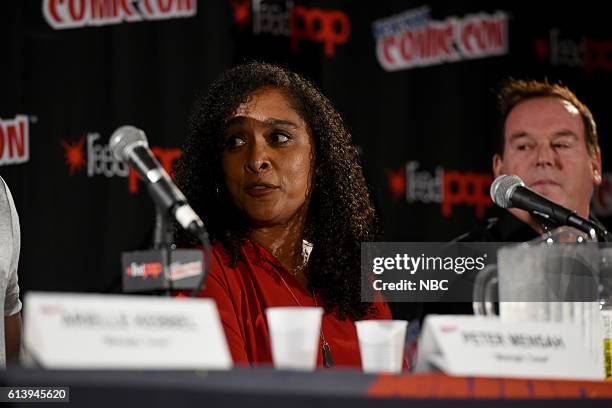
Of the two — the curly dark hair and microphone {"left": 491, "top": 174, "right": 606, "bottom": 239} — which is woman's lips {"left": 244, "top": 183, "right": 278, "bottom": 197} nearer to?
the curly dark hair

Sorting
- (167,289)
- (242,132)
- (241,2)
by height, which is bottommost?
(167,289)

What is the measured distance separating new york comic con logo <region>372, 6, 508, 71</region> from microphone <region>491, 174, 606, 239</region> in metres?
1.84

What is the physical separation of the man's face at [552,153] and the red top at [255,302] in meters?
0.80

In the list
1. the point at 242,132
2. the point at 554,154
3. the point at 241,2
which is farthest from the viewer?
the point at 241,2

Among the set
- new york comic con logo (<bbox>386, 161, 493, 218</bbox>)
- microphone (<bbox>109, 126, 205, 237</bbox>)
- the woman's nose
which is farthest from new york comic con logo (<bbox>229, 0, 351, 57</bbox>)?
microphone (<bbox>109, 126, 205, 237</bbox>)

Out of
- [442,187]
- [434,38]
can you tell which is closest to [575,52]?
[434,38]

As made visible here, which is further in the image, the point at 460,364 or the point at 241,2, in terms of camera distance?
the point at 241,2

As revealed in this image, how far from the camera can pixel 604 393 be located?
1.00 m

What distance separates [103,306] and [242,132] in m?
0.99

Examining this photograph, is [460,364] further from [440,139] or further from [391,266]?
[440,139]

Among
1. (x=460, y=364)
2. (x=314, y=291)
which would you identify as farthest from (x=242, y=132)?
(x=460, y=364)

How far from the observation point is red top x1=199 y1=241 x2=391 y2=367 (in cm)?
162

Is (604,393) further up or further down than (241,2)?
further down

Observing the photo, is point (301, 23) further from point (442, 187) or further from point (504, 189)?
point (504, 189)
